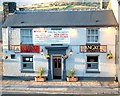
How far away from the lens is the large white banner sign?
28062 millimetres

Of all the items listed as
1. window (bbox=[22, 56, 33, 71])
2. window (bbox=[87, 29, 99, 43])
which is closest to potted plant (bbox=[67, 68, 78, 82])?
window (bbox=[87, 29, 99, 43])

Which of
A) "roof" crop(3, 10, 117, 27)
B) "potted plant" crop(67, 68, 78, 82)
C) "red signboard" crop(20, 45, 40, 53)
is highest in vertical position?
"roof" crop(3, 10, 117, 27)

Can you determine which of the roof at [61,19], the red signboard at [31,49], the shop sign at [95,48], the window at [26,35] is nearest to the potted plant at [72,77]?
the shop sign at [95,48]

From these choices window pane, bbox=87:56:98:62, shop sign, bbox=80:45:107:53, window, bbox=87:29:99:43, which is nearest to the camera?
shop sign, bbox=80:45:107:53

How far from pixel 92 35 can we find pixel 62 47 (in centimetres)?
269

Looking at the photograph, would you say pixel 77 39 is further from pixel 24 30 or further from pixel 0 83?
pixel 0 83

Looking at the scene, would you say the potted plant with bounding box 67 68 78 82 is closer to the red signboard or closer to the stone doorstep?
the stone doorstep

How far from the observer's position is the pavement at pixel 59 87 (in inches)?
953

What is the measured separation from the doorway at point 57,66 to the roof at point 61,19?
9.23 ft

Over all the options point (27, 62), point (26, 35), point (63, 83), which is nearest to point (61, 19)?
point (26, 35)

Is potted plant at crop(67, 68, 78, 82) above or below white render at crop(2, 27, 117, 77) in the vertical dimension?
below

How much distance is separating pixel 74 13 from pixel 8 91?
9844 millimetres

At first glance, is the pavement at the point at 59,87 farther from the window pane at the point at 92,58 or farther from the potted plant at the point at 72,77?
the window pane at the point at 92,58

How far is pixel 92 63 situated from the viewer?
28.1 m
